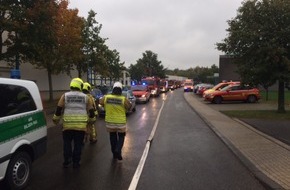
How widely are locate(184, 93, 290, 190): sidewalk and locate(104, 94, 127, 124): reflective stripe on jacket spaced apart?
298 centimetres

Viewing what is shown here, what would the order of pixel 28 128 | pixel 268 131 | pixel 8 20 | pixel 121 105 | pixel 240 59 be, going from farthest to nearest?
pixel 240 59 < pixel 8 20 < pixel 268 131 < pixel 121 105 < pixel 28 128

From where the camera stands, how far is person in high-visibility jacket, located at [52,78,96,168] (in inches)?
349

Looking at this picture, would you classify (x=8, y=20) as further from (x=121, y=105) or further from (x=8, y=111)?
(x=8, y=111)

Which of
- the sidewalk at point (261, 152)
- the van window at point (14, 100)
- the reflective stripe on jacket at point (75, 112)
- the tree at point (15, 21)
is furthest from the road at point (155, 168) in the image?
the tree at point (15, 21)

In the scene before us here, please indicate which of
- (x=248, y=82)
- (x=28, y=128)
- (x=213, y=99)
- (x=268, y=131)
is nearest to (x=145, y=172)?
(x=28, y=128)

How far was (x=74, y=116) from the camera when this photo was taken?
8.88 meters

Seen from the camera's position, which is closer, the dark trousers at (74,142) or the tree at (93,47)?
the dark trousers at (74,142)

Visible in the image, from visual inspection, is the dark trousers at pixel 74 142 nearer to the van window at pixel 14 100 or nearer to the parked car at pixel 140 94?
the van window at pixel 14 100

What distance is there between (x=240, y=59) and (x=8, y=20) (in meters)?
12.3

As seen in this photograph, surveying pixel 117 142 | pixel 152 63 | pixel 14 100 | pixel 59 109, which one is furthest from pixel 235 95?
pixel 152 63

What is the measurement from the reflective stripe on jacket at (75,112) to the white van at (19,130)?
64cm

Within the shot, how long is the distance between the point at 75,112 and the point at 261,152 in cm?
496

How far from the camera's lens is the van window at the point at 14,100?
6890mm

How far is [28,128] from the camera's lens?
7.57 meters
